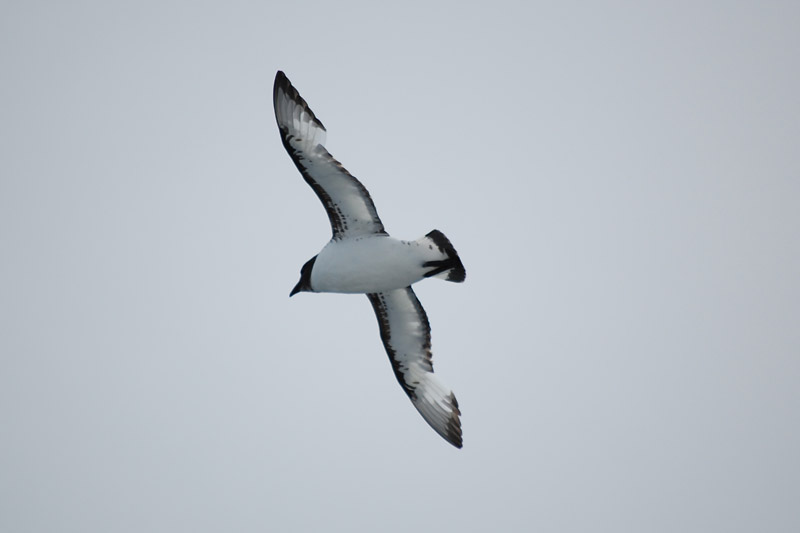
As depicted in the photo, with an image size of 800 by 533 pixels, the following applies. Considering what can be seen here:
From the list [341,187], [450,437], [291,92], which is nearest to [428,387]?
[450,437]

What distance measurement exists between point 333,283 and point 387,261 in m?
1.05

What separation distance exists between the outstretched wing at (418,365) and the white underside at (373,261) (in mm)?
1415

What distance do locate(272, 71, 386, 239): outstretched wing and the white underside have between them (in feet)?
2.08

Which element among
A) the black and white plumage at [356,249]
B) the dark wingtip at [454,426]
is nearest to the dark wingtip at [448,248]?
the black and white plumage at [356,249]

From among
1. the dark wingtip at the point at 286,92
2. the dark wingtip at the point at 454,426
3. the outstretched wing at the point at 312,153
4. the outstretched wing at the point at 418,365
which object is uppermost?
the dark wingtip at the point at 286,92

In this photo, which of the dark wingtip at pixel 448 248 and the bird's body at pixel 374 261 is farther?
the bird's body at pixel 374 261

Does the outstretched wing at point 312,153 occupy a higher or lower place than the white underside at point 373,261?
higher

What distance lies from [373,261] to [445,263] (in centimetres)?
118

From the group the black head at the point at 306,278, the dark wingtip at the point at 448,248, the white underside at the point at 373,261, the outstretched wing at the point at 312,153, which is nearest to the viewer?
the outstretched wing at the point at 312,153

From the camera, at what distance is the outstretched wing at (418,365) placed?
14805 millimetres

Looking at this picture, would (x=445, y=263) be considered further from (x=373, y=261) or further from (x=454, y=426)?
(x=454, y=426)

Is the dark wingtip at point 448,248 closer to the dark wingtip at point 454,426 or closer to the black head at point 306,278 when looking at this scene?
the black head at point 306,278

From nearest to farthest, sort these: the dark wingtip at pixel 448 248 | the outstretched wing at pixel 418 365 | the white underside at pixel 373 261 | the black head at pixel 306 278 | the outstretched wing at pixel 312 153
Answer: the outstretched wing at pixel 312 153 < the dark wingtip at pixel 448 248 < the white underside at pixel 373 261 < the black head at pixel 306 278 < the outstretched wing at pixel 418 365

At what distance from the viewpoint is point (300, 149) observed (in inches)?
483
